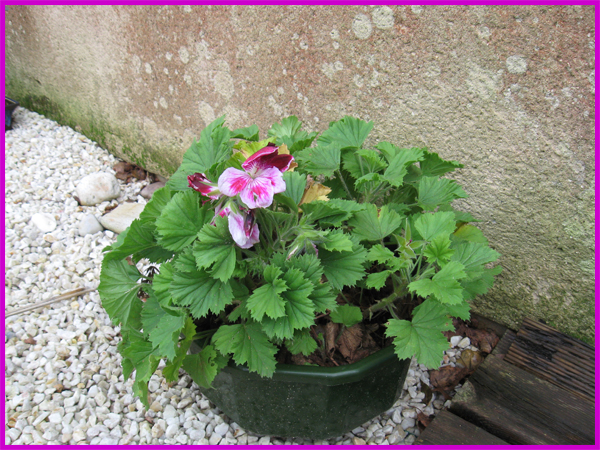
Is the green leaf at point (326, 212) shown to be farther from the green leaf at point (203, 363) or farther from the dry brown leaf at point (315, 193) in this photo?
the green leaf at point (203, 363)

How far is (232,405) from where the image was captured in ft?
4.28

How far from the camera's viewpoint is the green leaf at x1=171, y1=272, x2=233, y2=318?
3.25 feet

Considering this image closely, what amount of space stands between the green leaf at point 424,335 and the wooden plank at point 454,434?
32 cm

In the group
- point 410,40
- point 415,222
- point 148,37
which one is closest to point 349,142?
point 415,222

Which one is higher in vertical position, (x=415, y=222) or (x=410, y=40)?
(x=410, y=40)

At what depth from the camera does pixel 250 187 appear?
933 mm

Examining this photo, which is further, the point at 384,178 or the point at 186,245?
the point at 384,178

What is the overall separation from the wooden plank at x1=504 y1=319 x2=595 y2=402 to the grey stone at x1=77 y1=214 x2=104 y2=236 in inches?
74.9

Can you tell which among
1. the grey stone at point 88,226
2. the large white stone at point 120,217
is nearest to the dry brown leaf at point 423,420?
the large white stone at point 120,217

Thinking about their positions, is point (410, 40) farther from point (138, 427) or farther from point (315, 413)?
point (138, 427)

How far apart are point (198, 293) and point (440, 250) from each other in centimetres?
54

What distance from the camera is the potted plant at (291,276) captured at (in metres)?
0.99

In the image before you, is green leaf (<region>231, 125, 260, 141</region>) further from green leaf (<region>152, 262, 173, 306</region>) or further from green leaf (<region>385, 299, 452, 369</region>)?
green leaf (<region>385, 299, 452, 369</region>)

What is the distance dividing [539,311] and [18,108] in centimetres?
342
